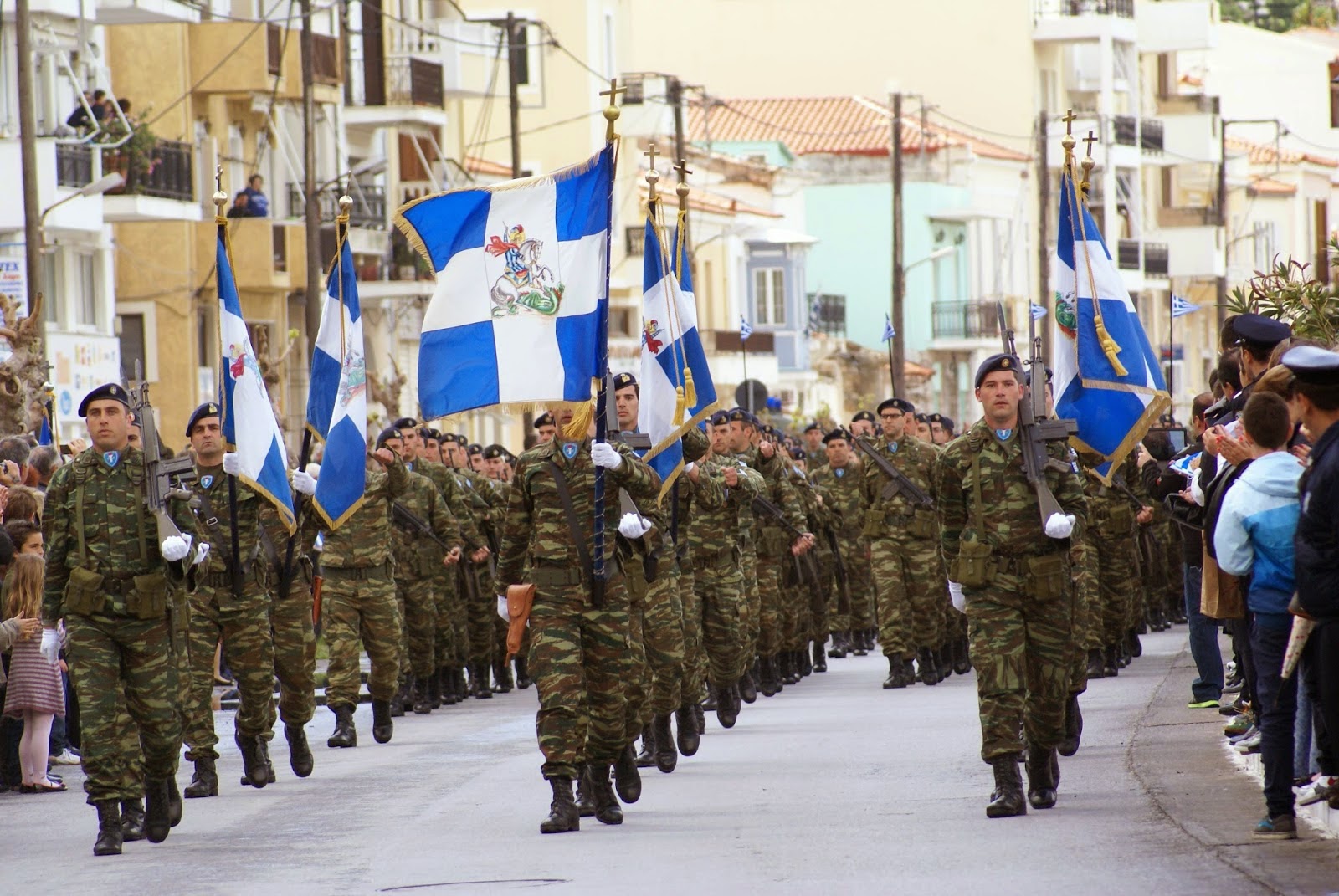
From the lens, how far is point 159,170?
3612 centimetres

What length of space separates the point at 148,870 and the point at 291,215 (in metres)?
30.7

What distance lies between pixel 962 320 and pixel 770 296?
704 centimetres

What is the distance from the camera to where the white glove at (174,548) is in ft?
38.8

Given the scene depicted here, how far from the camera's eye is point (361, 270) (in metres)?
43.4

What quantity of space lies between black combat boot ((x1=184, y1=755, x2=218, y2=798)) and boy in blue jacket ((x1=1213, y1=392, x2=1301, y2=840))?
6.14 metres

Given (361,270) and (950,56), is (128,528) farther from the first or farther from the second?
(950,56)

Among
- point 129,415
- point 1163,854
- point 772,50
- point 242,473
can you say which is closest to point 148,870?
point 129,415

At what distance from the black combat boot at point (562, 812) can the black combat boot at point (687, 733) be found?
3245mm

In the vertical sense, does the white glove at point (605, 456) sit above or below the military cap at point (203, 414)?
below

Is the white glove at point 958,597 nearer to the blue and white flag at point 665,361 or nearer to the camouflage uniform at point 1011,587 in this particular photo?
the camouflage uniform at point 1011,587

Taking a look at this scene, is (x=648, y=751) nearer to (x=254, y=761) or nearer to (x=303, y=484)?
(x=254, y=761)

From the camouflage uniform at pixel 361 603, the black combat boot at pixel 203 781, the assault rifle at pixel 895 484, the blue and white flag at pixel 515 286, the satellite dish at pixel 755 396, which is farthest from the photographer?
the satellite dish at pixel 755 396

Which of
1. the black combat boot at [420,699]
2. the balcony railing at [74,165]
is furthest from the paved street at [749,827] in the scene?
the balcony railing at [74,165]

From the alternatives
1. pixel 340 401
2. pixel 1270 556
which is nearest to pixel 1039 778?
pixel 1270 556
